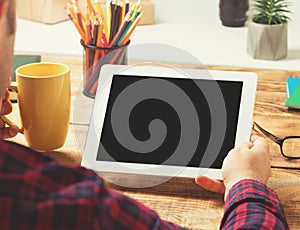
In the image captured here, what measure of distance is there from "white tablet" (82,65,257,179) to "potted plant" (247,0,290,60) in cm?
50

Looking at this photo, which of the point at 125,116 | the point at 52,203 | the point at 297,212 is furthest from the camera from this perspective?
the point at 125,116

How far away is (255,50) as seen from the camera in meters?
1.80

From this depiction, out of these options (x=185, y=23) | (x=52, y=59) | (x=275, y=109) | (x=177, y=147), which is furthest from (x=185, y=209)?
(x=185, y=23)

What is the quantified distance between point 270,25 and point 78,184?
1.20m

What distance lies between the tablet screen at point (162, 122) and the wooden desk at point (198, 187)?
0.16 ft

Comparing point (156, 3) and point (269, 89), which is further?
point (156, 3)

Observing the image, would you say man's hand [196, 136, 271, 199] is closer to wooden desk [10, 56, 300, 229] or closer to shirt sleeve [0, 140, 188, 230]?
wooden desk [10, 56, 300, 229]

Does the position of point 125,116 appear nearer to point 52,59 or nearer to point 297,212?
point 297,212

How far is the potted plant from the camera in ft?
5.78

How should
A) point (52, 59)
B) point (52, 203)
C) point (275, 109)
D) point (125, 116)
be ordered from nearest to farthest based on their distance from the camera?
point (52, 203)
point (125, 116)
point (275, 109)
point (52, 59)

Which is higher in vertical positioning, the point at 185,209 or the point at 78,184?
the point at 78,184

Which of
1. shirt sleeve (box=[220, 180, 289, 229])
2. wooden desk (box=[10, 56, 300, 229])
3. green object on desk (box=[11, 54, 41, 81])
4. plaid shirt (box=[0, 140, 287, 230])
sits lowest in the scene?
wooden desk (box=[10, 56, 300, 229])

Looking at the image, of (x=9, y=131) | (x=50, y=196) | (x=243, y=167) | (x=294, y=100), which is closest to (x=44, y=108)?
(x=9, y=131)

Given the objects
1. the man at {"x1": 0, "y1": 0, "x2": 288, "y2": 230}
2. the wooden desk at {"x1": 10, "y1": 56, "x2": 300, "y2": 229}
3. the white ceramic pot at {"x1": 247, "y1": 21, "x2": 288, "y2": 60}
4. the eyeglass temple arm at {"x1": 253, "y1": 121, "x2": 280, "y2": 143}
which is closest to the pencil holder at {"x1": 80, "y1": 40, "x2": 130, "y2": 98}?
the wooden desk at {"x1": 10, "y1": 56, "x2": 300, "y2": 229}
